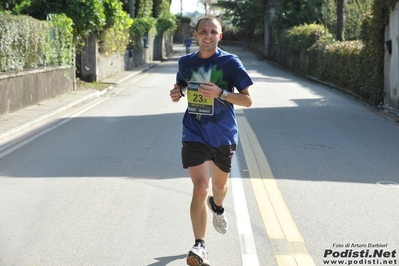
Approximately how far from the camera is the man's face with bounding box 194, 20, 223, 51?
5285mm

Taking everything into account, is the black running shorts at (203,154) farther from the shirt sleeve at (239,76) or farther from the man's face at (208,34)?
the man's face at (208,34)

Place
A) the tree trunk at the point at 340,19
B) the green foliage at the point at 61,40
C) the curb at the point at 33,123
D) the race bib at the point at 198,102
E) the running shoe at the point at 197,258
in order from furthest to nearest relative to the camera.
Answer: the tree trunk at the point at 340,19
the green foliage at the point at 61,40
the curb at the point at 33,123
the race bib at the point at 198,102
the running shoe at the point at 197,258

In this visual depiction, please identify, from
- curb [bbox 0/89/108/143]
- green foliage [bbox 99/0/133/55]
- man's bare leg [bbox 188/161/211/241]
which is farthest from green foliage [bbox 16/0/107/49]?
man's bare leg [bbox 188/161/211/241]

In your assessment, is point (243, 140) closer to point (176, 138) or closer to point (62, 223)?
point (176, 138)

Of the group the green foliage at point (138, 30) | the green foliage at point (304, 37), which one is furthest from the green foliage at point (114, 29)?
the green foliage at point (304, 37)

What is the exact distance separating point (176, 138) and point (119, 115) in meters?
4.58

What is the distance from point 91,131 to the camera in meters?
13.9

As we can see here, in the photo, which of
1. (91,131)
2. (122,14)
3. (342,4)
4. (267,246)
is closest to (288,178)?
(267,246)

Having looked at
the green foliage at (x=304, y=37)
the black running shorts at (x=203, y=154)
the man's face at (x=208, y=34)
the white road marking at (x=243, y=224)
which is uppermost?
the green foliage at (x=304, y=37)

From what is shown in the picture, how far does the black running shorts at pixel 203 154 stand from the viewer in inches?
212

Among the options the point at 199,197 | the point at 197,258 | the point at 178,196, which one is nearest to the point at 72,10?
the point at 178,196

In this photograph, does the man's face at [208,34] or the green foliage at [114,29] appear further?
the green foliage at [114,29]

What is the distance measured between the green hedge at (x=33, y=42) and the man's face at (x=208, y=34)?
468 inches

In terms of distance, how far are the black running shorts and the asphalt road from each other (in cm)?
78
